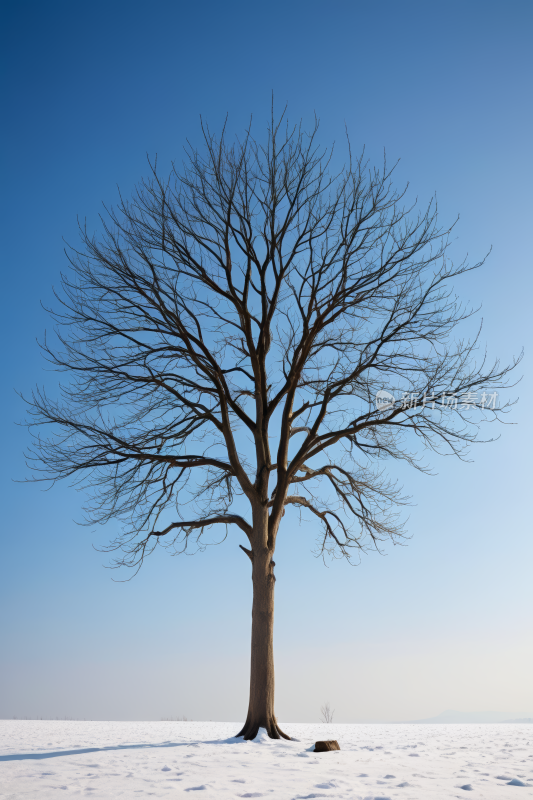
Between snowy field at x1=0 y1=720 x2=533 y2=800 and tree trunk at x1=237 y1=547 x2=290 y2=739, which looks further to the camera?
tree trunk at x1=237 y1=547 x2=290 y2=739

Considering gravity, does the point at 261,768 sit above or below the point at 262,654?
below

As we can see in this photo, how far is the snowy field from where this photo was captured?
5133 mm

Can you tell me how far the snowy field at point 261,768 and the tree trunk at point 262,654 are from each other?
17.7 inches

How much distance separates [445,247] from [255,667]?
8.87 meters

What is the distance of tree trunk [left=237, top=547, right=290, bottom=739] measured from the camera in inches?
388

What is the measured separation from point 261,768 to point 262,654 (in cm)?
374

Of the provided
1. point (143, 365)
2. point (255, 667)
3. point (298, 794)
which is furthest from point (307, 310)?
point (298, 794)

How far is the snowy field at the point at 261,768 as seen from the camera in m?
5.13

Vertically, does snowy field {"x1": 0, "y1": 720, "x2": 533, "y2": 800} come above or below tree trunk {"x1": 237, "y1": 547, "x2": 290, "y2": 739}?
below

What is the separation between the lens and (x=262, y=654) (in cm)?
1019

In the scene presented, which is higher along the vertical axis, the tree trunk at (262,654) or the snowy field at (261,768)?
the tree trunk at (262,654)

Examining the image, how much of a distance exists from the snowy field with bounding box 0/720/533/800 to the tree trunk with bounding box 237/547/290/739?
45 centimetres

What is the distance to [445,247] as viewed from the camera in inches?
468

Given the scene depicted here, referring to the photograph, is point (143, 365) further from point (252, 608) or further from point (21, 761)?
point (21, 761)
